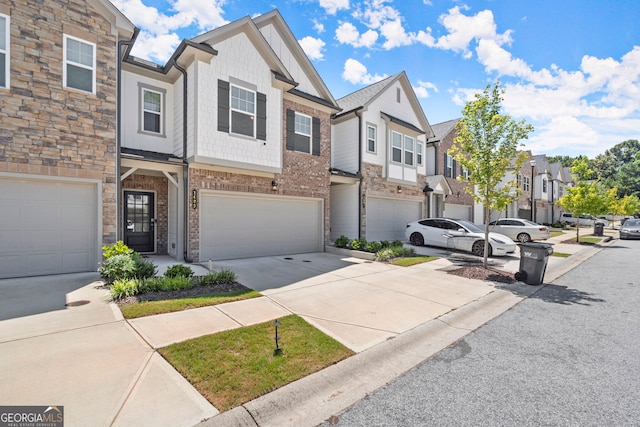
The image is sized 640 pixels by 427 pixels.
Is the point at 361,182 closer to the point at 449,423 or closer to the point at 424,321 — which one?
the point at 424,321

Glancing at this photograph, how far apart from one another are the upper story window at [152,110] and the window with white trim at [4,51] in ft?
10.4

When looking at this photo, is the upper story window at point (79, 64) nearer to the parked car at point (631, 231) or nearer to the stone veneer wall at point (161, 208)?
the stone veneer wall at point (161, 208)

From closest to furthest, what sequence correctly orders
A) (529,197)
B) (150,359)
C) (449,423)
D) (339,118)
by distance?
(449,423) < (150,359) < (339,118) < (529,197)

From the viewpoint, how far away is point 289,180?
40.2 feet

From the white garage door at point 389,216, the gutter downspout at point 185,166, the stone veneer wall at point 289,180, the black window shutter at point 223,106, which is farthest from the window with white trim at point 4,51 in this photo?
the white garage door at point 389,216

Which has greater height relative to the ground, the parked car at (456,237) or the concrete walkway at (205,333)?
the parked car at (456,237)

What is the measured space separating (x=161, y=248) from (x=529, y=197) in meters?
36.0

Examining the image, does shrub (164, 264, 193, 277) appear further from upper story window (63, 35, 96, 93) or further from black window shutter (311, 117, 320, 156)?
black window shutter (311, 117, 320, 156)

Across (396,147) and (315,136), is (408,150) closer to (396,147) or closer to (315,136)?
(396,147)

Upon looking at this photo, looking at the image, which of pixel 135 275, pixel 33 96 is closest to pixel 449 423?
pixel 135 275

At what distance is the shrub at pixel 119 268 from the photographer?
22.6ft

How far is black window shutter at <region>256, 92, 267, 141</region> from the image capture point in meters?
10.9

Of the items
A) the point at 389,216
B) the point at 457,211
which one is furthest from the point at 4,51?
the point at 457,211

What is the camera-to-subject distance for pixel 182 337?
441 cm
